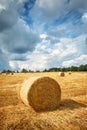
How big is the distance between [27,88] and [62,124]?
2.77m

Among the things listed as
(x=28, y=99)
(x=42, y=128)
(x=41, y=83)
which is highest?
(x=41, y=83)

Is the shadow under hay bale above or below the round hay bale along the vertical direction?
below

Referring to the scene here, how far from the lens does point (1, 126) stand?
7.39 meters

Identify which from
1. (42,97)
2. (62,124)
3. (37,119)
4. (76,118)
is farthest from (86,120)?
(42,97)

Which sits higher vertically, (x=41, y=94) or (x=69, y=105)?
(x=41, y=94)

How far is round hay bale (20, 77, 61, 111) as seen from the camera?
31.6ft

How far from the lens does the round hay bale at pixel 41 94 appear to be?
9633 millimetres

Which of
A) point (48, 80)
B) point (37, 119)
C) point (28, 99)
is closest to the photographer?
point (37, 119)

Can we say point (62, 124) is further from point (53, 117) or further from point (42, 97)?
point (42, 97)

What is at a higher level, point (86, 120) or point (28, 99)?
point (28, 99)

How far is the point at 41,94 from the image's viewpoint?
9945 mm

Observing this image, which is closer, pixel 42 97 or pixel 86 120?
pixel 86 120

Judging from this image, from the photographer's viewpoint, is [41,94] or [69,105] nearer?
[41,94]

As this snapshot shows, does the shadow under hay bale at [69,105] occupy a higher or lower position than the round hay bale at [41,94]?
lower
